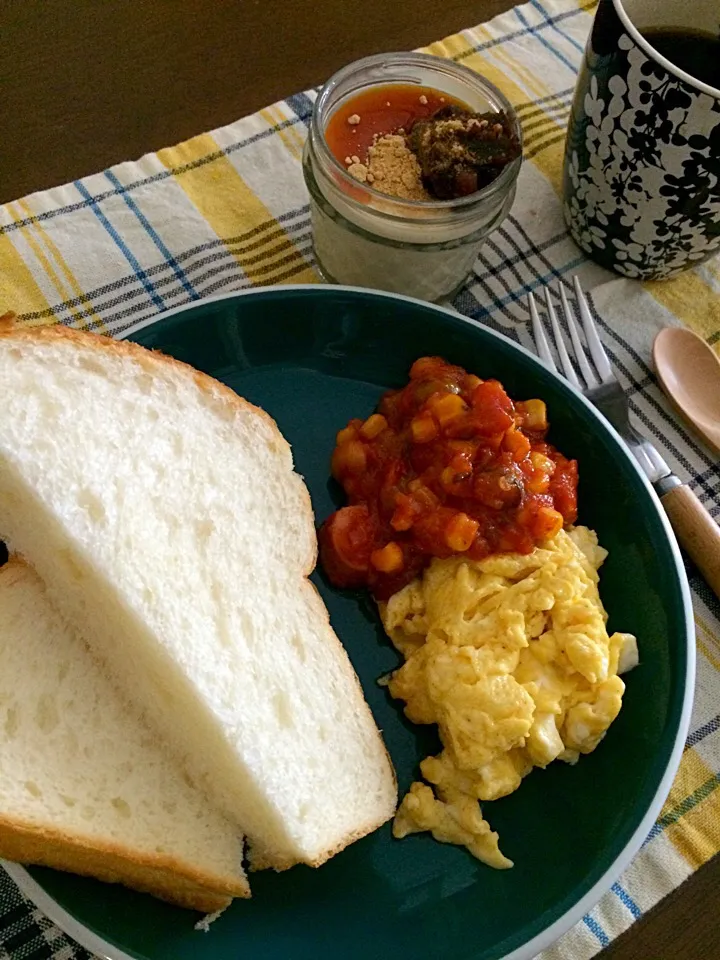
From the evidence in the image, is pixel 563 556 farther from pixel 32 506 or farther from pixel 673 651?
pixel 32 506

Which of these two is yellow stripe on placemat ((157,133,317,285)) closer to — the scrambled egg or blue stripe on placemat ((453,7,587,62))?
blue stripe on placemat ((453,7,587,62))

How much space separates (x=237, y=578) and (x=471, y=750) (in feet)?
2.10

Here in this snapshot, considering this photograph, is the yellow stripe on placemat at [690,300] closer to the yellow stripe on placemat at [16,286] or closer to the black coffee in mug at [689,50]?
the black coffee in mug at [689,50]

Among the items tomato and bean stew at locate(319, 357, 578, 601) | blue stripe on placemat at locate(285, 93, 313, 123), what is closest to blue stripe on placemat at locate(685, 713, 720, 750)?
tomato and bean stew at locate(319, 357, 578, 601)

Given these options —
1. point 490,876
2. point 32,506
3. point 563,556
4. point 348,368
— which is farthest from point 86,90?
point 490,876

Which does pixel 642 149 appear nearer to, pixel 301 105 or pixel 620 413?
pixel 620 413

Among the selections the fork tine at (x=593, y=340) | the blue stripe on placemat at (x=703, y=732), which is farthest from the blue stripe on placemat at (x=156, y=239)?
the blue stripe on placemat at (x=703, y=732)

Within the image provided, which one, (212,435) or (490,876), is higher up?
(212,435)

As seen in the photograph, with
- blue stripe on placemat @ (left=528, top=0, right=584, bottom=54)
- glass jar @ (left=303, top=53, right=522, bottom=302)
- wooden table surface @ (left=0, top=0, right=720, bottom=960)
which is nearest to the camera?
glass jar @ (left=303, top=53, right=522, bottom=302)

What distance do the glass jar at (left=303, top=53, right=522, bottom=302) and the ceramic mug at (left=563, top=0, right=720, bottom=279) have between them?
0.25 m

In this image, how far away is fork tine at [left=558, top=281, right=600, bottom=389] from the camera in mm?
2434

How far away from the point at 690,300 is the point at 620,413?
608 millimetres

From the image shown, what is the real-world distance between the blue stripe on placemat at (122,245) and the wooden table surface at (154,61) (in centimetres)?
10

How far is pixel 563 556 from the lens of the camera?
1.97 m
